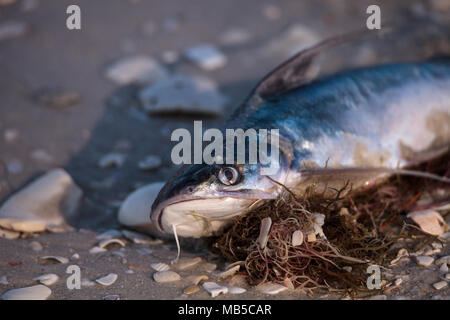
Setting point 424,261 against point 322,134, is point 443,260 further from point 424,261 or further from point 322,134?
point 322,134

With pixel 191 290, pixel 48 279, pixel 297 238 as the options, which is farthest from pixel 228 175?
pixel 48 279

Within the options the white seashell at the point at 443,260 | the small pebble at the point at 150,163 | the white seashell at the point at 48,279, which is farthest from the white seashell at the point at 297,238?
the small pebble at the point at 150,163

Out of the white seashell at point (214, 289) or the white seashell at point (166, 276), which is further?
the white seashell at point (166, 276)

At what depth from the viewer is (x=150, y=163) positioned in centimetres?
356

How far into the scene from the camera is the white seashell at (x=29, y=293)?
2230mm

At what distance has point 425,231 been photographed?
105 inches

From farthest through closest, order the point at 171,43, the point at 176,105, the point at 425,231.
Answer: the point at 171,43, the point at 176,105, the point at 425,231

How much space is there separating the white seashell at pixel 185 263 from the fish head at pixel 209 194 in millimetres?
181

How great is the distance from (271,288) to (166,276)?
0.49 metres

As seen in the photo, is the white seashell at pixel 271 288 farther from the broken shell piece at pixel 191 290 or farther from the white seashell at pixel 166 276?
the white seashell at pixel 166 276

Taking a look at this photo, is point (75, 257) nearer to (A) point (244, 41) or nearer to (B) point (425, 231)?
(B) point (425, 231)

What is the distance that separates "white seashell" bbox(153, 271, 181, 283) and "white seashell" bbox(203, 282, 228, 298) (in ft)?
0.50
